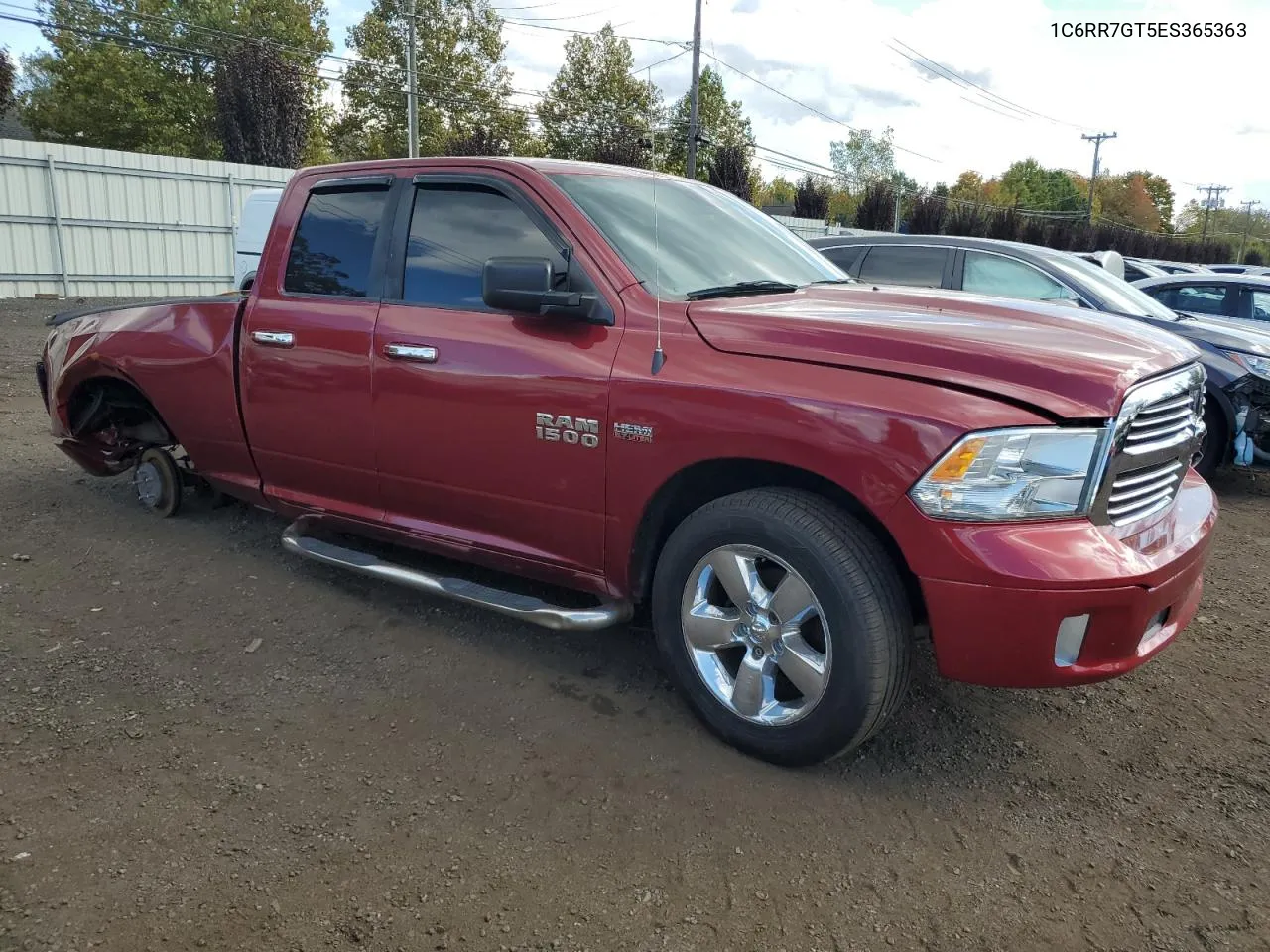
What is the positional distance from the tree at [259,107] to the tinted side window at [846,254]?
23054 mm

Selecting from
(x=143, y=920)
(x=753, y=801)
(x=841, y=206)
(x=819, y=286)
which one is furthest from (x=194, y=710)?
(x=841, y=206)

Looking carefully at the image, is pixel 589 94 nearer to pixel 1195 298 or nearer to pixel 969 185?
pixel 1195 298

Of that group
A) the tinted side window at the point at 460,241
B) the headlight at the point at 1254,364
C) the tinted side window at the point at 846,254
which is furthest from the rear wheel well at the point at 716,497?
the headlight at the point at 1254,364

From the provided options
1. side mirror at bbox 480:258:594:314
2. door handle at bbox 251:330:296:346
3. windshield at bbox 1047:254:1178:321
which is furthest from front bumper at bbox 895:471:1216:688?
windshield at bbox 1047:254:1178:321

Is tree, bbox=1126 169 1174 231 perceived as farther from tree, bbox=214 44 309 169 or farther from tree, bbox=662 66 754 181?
tree, bbox=214 44 309 169

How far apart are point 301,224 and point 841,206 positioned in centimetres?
8721

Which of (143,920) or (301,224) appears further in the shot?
(301,224)

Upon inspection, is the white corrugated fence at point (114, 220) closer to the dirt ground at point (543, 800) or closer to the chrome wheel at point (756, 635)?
the dirt ground at point (543, 800)

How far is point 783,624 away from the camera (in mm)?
2797

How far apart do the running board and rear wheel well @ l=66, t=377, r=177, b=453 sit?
161 cm

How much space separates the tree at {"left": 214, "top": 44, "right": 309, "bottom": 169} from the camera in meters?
26.7

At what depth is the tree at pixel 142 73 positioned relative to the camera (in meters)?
40.2

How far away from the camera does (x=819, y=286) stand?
3758mm

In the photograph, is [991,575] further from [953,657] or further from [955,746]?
[955,746]
